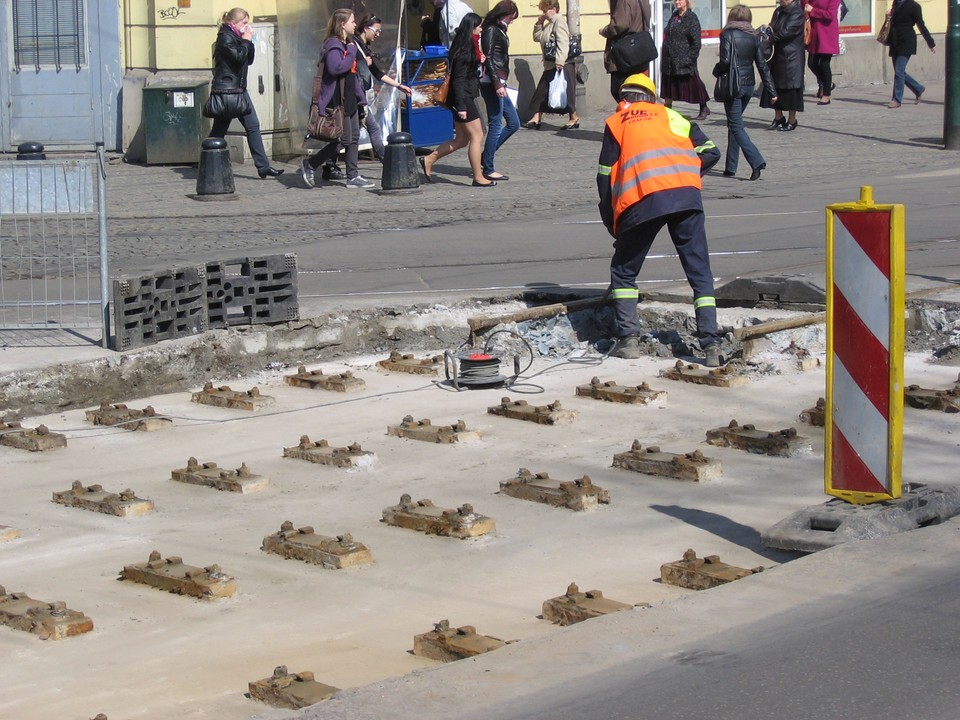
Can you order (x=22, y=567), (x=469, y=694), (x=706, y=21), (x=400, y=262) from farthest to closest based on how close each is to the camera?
(x=706, y=21) → (x=400, y=262) → (x=22, y=567) → (x=469, y=694)

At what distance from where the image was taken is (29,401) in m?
8.45

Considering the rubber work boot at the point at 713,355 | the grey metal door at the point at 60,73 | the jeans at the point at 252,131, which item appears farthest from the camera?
the grey metal door at the point at 60,73

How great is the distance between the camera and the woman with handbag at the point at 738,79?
685 inches

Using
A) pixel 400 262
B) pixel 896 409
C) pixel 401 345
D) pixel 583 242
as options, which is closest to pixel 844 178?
pixel 583 242

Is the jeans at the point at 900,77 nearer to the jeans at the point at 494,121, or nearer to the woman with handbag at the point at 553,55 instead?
the woman with handbag at the point at 553,55

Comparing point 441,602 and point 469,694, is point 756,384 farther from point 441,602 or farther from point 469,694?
point 469,694

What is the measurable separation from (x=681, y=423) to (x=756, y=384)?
3.17 ft

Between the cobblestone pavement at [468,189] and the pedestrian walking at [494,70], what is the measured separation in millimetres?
552

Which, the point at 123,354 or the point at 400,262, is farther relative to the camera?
the point at 400,262

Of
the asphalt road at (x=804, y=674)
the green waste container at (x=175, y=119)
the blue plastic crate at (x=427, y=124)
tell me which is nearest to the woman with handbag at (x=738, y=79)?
the blue plastic crate at (x=427, y=124)

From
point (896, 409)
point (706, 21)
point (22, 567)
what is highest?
point (706, 21)

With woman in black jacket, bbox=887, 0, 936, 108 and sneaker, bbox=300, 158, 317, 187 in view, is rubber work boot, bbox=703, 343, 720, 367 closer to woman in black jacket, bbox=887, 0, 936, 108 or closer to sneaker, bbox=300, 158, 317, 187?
sneaker, bbox=300, 158, 317, 187

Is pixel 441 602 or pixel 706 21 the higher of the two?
pixel 706 21

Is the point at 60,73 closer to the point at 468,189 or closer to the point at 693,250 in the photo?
the point at 468,189
